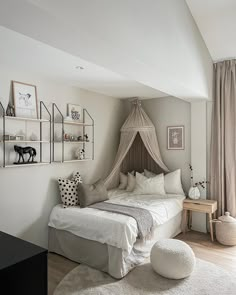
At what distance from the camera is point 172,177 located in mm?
4320

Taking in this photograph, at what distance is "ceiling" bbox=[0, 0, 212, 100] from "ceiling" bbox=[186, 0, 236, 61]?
11 cm

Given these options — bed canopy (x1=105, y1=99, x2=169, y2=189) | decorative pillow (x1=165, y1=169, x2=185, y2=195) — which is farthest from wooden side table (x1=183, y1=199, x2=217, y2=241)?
bed canopy (x1=105, y1=99, x2=169, y2=189)

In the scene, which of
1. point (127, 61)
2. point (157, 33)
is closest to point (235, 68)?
point (157, 33)

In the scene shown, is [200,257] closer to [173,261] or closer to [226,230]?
[226,230]

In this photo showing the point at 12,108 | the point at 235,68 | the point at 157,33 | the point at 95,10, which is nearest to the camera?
the point at 95,10

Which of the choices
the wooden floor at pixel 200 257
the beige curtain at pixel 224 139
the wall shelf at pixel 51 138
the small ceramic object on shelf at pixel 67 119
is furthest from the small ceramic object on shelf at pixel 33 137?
the beige curtain at pixel 224 139

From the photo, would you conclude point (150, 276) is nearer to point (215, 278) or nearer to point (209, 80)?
point (215, 278)

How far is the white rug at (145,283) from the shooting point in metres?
2.46

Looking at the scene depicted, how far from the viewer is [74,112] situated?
3.88 metres

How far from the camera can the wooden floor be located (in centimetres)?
283

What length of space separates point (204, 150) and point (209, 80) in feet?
3.93

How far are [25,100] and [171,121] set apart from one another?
274 centimetres

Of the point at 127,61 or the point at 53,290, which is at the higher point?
the point at 127,61

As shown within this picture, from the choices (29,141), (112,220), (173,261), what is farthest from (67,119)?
(173,261)
